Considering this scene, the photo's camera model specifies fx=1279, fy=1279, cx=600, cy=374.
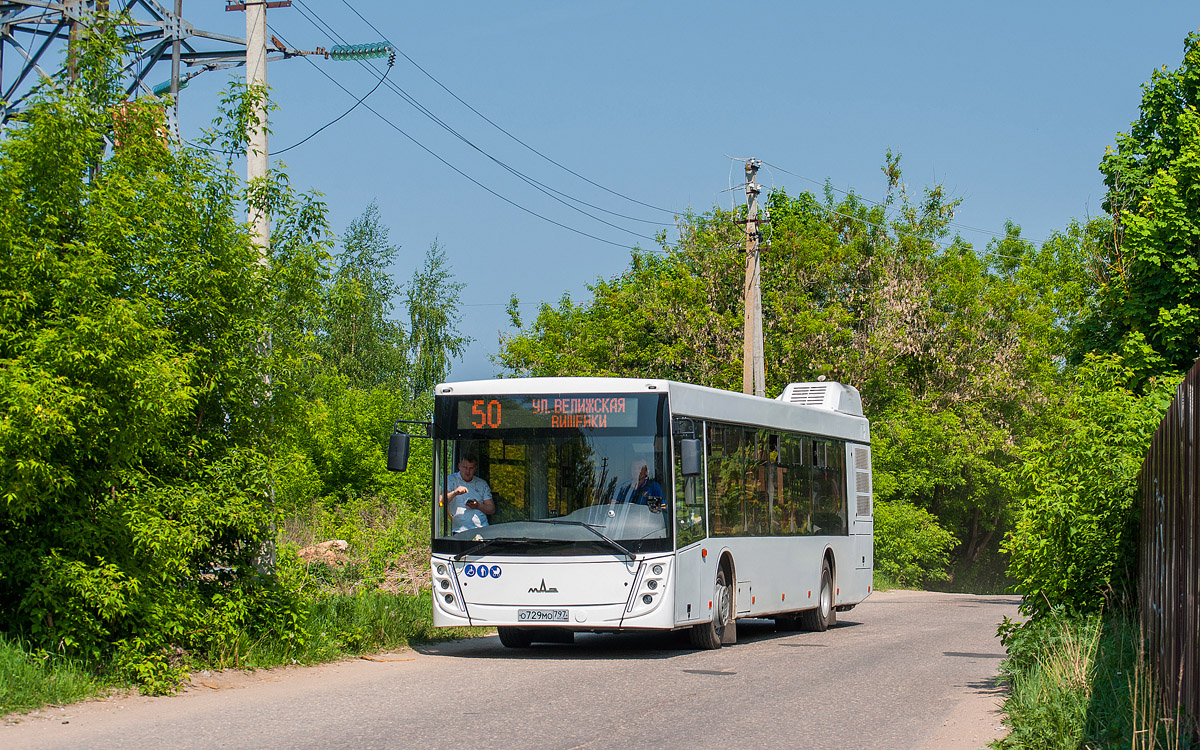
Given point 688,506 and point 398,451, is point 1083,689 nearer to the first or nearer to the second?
point 688,506

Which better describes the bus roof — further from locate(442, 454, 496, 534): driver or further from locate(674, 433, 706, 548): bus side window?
locate(442, 454, 496, 534): driver

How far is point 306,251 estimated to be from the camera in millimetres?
12133

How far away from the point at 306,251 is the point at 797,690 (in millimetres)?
6111

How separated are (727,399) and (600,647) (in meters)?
3.46

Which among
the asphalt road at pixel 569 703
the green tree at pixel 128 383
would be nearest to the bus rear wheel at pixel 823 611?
the asphalt road at pixel 569 703

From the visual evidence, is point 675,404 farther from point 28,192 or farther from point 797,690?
point 28,192

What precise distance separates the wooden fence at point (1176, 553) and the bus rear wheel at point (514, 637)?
7.86m

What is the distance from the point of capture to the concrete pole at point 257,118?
12.2 m

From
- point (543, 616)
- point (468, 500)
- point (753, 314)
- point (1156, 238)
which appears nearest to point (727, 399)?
point (468, 500)

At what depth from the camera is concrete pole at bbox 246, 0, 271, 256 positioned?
481 inches

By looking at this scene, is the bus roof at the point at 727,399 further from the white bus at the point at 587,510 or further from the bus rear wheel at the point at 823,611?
the bus rear wheel at the point at 823,611

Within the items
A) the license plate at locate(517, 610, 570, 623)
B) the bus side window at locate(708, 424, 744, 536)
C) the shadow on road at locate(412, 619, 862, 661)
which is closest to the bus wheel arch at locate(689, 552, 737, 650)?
the shadow on road at locate(412, 619, 862, 661)

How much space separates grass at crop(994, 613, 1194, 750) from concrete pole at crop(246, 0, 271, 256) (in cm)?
751

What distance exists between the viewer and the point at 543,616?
13.6m
